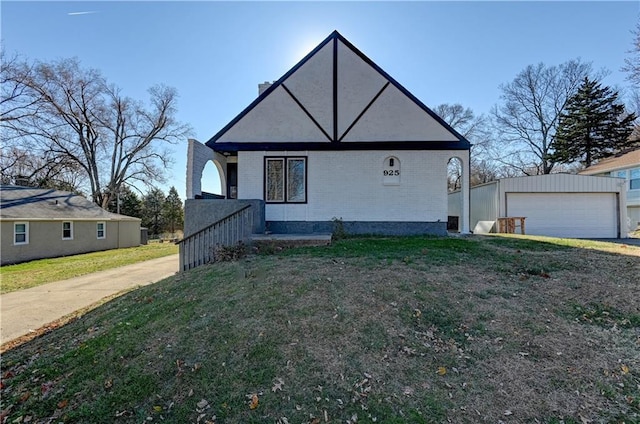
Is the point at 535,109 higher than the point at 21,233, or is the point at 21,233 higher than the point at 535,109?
the point at 535,109

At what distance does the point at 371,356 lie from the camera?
3.65 metres

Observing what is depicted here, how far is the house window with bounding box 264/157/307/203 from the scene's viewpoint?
1136cm

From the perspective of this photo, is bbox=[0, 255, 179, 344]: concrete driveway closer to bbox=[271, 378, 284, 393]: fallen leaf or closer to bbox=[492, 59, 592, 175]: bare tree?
bbox=[271, 378, 284, 393]: fallen leaf

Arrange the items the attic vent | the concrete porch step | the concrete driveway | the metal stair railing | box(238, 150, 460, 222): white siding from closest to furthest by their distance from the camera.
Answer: the concrete driveway → the metal stair railing → the concrete porch step → box(238, 150, 460, 222): white siding → the attic vent

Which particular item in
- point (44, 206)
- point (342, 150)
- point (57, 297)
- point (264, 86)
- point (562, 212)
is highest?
point (264, 86)

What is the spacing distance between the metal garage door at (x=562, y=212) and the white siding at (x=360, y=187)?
6.56 m

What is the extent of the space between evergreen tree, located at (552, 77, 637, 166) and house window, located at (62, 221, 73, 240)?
40.3 meters

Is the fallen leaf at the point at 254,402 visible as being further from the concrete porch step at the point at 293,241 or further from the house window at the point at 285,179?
the house window at the point at 285,179

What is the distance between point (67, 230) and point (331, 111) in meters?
19.5

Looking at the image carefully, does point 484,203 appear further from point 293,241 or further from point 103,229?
point 103,229

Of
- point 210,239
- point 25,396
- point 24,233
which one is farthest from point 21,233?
point 25,396

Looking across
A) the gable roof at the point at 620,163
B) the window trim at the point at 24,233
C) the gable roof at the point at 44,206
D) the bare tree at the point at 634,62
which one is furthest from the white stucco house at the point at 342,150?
the gable roof at the point at 620,163

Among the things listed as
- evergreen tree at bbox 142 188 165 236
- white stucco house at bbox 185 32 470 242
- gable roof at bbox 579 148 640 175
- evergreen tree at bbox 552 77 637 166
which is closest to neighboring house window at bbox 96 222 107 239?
evergreen tree at bbox 142 188 165 236

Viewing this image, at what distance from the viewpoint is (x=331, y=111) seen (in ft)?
37.3
